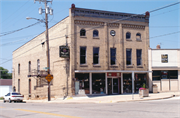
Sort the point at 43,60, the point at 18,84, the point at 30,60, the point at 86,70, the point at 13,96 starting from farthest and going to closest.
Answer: the point at 18,84, the point at 30,60, the point at 43,60, the point at 13,96, the point at 86,70

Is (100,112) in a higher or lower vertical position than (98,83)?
lower

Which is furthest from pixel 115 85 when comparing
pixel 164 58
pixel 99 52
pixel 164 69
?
pixel 164 58

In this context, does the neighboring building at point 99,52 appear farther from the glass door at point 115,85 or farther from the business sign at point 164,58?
the business sign at point 164,58

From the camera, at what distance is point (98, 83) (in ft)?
99.3

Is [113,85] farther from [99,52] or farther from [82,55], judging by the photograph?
[82,55]

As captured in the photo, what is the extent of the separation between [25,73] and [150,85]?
23.6m

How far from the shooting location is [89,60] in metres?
30.0

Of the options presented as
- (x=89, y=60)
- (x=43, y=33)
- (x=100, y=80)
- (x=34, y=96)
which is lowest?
(x=34, y=96)

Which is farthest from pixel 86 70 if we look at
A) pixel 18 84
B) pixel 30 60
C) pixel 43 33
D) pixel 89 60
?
pixel 18 84

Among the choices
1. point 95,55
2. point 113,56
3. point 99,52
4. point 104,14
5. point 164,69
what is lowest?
point 164,69

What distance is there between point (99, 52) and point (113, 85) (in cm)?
474

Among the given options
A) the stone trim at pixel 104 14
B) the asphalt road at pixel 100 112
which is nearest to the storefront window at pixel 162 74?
the stone trim at pixel 104 14

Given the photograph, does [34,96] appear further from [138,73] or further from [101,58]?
[138,73]

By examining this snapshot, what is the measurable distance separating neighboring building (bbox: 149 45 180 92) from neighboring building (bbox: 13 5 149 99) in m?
1.03
